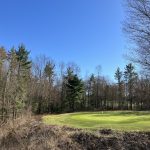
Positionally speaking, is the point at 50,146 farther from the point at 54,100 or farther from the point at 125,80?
the point at 125,80

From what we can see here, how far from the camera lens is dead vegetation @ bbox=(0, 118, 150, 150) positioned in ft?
60.4

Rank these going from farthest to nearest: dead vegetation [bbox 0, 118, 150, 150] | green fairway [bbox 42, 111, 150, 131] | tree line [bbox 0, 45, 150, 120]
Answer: tree line [bbox 0, 45, 150, 120] < green fairway [bbox 42, 111, 150, 131] < dead vegetation [bbox 0, 118, 150, 150]

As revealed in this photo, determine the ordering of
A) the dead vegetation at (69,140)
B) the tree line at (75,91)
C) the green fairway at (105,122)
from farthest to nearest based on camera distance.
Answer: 1. the tree line at (75,91)
2. the green fairway at (105,122)
3. the dead vegetation at (69,140)

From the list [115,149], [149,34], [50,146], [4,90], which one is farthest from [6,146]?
[4,90]

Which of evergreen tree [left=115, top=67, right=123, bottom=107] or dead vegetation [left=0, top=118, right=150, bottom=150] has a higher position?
evergreen tree [left=115, top=67, right=123, bottom=107]

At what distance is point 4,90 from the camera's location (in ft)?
112

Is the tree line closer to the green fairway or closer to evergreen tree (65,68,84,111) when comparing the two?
evergreen tree (65,68,84,111)

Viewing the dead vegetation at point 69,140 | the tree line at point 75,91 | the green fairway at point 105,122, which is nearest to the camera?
the dead vegetation at point 69,140

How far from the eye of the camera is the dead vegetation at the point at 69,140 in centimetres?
1841

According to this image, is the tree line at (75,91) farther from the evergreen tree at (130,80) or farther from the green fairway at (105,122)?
the green fairway at (105,122)

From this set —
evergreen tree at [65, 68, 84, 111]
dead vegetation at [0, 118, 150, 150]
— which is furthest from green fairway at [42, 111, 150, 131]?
evergreen tree at [65, 68, 84, 111]

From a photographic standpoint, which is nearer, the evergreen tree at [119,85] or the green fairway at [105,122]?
the green fairway at [105,122]

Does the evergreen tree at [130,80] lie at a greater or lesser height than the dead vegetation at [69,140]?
greater

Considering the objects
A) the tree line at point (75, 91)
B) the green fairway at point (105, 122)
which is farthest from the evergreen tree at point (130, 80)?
the green fairway at point (105, 122)
